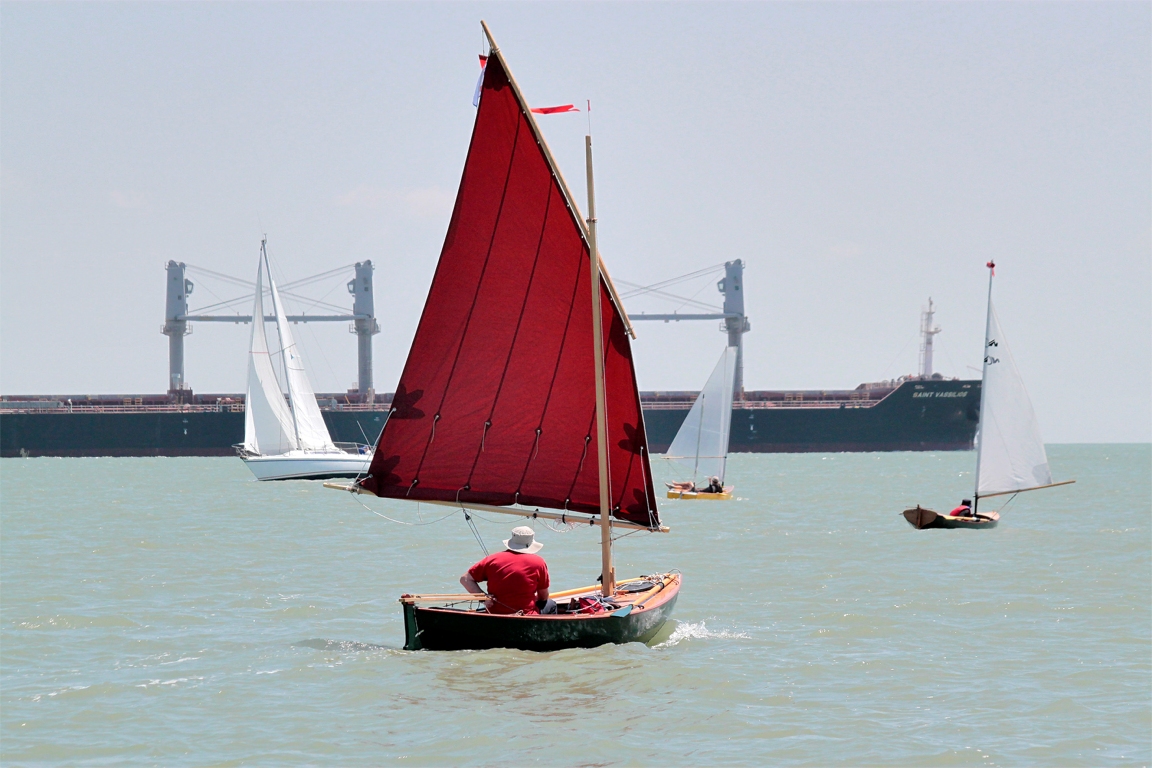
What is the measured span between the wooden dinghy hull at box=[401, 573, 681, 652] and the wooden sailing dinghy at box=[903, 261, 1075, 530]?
18.9 metres

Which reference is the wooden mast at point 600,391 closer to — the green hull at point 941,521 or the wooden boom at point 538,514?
the wooden boom at point 538,514

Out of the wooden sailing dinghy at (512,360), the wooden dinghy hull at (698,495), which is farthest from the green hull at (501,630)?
the wooden dinghy hull at (698,495)

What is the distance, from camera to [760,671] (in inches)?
517

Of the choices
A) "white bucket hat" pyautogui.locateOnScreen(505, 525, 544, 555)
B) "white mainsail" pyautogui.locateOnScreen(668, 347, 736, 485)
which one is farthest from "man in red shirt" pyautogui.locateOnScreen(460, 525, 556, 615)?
"white mainsail" pyautogui.locateOnScreen(668, 347, 736, 485)

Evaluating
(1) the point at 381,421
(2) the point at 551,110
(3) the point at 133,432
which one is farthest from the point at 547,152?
(3) the point at 133,432

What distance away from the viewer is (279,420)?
52094 millimetres

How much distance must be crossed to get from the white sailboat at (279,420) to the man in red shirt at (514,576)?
38903mm

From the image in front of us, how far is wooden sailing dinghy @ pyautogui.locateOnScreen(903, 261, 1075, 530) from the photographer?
3081cm

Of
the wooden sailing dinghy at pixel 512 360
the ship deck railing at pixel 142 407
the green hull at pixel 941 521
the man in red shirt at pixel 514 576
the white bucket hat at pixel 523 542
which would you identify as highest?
the wooden sailing dinghy at pixel 512 360

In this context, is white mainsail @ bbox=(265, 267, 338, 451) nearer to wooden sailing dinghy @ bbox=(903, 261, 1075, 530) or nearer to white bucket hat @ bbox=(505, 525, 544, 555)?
wooden sailing dinghy @ bbox=(903, 261, 1075, 530)

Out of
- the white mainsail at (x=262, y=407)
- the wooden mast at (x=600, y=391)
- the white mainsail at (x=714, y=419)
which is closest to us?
the wooden mast at (x=600, y=391)

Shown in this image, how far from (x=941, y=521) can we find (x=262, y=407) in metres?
30.5

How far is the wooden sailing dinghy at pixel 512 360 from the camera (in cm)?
1414

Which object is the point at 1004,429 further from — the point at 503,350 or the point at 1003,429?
the point at 503,350
